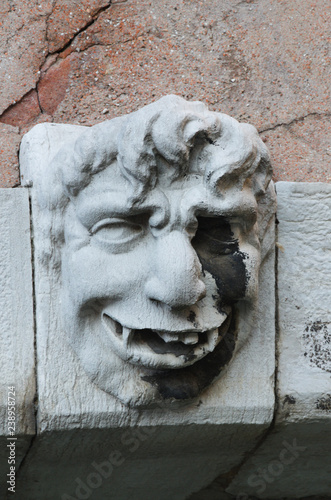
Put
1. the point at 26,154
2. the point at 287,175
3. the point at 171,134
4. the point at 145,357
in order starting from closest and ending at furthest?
the point at 171,134
the point at 145,357
the point at 26,154
the point at 287,175

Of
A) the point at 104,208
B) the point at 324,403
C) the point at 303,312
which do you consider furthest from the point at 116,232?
the point at 324,403

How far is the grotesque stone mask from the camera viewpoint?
144 cm

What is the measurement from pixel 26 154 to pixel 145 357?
498 mm

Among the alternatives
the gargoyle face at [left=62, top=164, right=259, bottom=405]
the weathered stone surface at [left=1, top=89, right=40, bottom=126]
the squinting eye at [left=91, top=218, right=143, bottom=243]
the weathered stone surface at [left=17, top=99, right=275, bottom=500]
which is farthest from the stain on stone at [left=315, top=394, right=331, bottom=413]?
the weathered stone surface at [left=1, top=89, right=40, bottom=126]

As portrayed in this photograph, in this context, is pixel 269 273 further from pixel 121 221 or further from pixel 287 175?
pixel 121 221

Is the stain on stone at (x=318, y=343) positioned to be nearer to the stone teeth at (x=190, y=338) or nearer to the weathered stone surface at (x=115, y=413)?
the weathered stone surface at (x=115, y=413)

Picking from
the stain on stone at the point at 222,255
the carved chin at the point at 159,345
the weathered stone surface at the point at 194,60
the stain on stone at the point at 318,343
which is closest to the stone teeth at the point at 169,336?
the carved chin at the point at 159,345

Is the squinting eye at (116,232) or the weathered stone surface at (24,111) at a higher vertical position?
the weathered stone surface at (24,111)

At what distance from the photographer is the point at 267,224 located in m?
1.69

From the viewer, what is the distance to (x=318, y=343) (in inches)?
69.0

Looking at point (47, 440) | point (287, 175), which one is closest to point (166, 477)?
point (47, 440)

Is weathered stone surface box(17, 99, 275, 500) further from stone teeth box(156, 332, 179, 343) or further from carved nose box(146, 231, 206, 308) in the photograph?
stone teeth box(156, 332, 179, 343)

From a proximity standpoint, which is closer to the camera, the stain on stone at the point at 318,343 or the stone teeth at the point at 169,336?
the stone teeth at the point at 169,336

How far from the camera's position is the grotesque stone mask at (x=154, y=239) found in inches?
56.6
